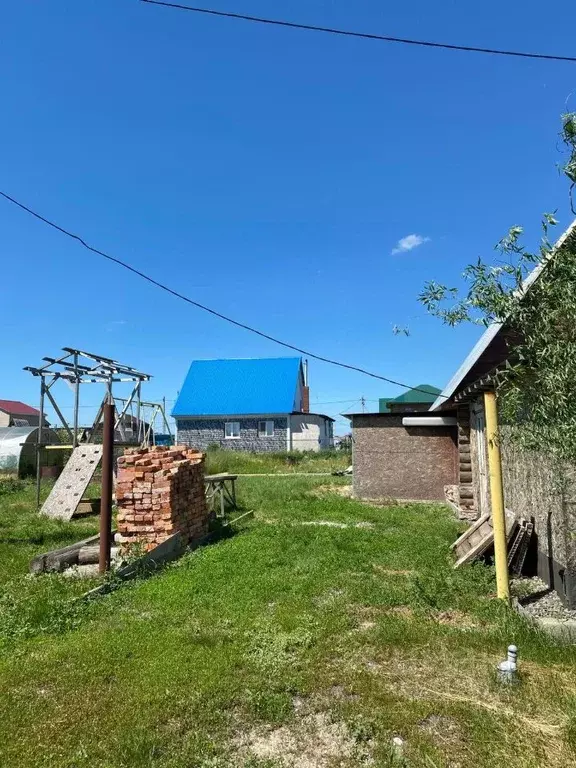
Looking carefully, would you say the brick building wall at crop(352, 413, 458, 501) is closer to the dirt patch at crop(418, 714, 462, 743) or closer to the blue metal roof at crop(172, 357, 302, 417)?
the dirt patch at crop(418, 714, 462, 743)

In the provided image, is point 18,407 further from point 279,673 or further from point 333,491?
point 279,673

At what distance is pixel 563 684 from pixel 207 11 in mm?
7897

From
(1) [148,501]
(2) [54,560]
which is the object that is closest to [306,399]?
(1) [148,501]

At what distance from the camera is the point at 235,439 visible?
3706cm

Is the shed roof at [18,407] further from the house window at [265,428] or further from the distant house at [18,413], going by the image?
the house window at [265,428]

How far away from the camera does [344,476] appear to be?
2252cm

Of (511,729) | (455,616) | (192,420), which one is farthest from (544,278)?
(192,420)

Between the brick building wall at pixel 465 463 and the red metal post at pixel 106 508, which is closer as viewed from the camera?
the red metal post at pixel 106 508

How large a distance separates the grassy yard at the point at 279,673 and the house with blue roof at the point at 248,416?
28.7 metres

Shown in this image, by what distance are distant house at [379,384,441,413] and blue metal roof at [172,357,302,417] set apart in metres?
8.09

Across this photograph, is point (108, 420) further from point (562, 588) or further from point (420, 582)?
point (562, 588)

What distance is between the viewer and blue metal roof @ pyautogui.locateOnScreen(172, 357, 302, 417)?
3697 cm

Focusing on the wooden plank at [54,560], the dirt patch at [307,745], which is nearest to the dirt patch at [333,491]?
the wooden plank at [54,560]

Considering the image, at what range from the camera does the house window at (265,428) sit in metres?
36.8
